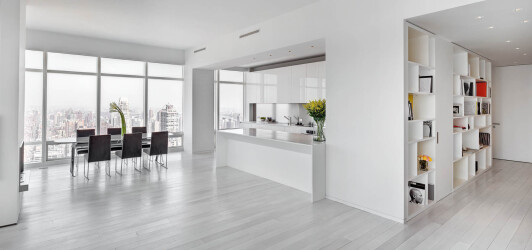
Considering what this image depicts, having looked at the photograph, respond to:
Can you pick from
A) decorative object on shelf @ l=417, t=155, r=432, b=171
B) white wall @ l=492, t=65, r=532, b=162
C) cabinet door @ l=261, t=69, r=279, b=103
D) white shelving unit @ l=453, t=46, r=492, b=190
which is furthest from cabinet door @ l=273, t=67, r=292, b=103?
white wall @ l=492, t=65, r=532, b=162

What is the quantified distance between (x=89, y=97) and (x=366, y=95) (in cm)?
665

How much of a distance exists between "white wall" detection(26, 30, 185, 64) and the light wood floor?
329cm

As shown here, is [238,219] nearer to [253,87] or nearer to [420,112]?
[420,112]

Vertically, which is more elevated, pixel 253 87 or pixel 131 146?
pixel 253 87

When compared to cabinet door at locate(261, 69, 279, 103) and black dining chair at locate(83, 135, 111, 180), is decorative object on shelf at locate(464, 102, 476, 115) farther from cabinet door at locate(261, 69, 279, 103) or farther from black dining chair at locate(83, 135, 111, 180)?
black dining chair at locate(83, 135, 111, 180)

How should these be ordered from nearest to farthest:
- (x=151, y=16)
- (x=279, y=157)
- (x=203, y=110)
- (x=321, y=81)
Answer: (x=279, y=157), (x=151, y=16), (x=321, y=81), (x=203, y=110)

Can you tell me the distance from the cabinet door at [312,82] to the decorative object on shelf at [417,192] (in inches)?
151

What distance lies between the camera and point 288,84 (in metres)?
8.23

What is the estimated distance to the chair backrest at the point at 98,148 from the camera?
5.22 metres

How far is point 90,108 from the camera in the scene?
7.09 meters

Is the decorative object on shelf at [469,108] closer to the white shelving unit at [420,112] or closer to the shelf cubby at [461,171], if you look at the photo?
the shelf cubby at [461,171]

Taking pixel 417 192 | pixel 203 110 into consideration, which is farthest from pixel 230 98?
pixel 417 192

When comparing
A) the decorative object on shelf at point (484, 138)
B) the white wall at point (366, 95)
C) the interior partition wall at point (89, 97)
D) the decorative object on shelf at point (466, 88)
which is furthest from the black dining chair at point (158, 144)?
the decorative object on shelf at point (484, 138)

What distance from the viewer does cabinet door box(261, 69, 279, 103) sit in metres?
8.69
